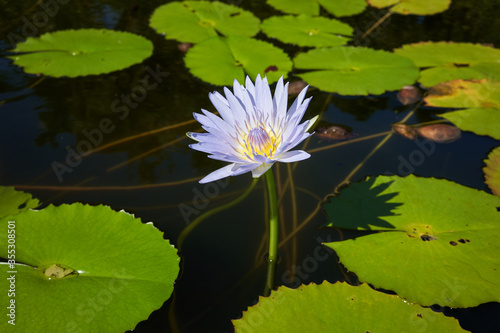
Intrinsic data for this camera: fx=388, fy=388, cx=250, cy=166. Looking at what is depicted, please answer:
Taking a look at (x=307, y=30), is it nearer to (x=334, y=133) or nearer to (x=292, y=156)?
(x=334, y=133)

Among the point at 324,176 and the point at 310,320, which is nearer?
the point at 310,320

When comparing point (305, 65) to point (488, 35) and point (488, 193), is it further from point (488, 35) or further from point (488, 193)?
point (488, 35)

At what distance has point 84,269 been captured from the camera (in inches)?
69.0

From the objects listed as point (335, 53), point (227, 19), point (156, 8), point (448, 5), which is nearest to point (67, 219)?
point (335, 53)

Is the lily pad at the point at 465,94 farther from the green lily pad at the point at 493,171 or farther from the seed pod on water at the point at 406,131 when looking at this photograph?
the green lily pad at the point at 493,171

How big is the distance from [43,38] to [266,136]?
3.14 metres

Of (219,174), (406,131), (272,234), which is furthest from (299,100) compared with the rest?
(406,131)

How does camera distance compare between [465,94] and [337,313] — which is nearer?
[337,313]

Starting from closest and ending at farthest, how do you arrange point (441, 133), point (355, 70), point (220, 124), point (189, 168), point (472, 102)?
1. point (220, 124)
2. point (189, 168)
3. point (441, 133)
4. point (472, 102)
5. point (355, 70)

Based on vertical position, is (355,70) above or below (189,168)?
below

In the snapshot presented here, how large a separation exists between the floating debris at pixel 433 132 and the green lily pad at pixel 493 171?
312 millimetres

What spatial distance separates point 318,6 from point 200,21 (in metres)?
1.55

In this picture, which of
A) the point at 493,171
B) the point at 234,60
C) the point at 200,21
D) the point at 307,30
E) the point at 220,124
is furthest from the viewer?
the point at 200,21

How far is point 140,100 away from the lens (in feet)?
10.5
